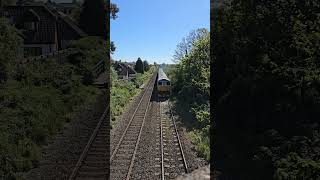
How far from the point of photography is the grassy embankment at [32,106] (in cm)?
1280

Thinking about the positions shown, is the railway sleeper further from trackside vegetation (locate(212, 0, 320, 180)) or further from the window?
the window

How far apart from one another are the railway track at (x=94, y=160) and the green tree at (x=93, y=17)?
39.0m

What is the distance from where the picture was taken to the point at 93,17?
55.5m

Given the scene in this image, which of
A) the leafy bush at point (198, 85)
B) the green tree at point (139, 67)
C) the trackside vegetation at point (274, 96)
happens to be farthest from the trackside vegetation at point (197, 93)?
the green tree at point (139, 67)

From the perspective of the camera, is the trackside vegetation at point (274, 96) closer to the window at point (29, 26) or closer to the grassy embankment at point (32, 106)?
the grassy embankment at point (32, 106)

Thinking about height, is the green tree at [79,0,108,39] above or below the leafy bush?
above

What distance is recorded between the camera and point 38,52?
39.1 meters

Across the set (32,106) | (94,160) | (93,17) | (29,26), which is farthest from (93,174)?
(93,17)

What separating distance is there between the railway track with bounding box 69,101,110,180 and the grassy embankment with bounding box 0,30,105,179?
1.46 metres

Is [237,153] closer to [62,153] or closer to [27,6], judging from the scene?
[62,153]

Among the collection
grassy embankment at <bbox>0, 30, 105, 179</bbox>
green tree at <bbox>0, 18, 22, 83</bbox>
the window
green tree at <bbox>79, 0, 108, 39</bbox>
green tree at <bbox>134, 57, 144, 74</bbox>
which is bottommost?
grassy embankment at <bbox>0, 30, 105, 179</bbox>

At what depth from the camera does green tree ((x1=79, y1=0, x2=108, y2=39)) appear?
55.0 metres

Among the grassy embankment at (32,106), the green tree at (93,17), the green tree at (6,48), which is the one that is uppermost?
the green tree at (93,17)

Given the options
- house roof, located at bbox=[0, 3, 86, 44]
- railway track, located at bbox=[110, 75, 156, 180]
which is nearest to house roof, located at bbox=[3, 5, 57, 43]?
house roof, located at bbox=[0, 3, 86, 44]
